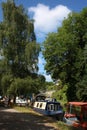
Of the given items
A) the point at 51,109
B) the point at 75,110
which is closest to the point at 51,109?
the point at 51,109

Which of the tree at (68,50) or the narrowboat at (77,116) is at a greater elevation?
the tree at (68,50)

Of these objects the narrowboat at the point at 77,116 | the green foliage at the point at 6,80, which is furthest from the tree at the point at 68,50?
the narrowboat at the point at 77,116

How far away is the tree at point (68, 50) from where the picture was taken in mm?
47906

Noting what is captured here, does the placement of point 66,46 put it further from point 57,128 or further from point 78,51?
point 57,128

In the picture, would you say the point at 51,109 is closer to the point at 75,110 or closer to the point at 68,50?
the point at 75,110

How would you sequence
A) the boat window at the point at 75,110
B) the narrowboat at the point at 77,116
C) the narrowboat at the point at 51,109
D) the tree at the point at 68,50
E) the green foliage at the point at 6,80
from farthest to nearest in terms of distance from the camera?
the tree at the point at 68,50
the green foliage at the point at 6,80
the narrowboat at the point at 51,109
the boat window at the point at 75,110
the narrowboat at the point at 77,116

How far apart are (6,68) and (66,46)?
8.69m

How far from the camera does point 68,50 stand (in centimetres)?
4856

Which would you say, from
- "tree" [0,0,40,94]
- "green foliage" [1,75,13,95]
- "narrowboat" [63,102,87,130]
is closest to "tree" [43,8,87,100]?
"tree" [0,0,40,94]

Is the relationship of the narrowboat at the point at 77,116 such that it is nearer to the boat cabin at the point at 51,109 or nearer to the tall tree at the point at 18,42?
the boat cabin at the point at 51,109

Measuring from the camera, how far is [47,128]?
60.0ft

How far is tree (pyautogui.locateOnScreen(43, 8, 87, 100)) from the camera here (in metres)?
47.9

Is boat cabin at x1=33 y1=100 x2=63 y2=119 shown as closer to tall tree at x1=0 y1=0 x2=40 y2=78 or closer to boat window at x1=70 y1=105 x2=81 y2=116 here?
boat window at x1=70 y1=105 x2=81 y2=116

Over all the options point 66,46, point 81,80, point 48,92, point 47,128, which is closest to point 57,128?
point 47,128
